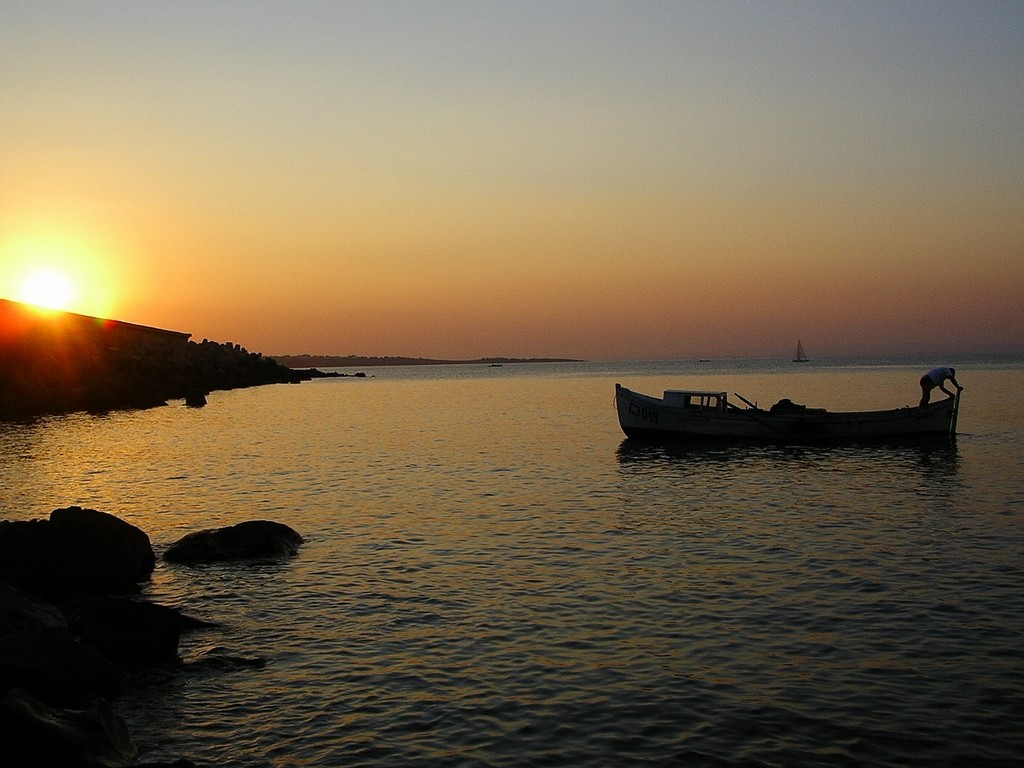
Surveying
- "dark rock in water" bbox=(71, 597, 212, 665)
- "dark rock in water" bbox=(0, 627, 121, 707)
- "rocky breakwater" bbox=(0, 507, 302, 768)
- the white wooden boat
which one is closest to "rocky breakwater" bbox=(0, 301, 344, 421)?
the white wooden boat

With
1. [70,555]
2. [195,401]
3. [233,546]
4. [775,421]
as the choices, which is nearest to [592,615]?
[233,546]

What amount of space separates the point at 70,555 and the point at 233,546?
389 centimetres

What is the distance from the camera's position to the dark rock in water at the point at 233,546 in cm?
2055

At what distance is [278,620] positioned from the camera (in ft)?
52.1

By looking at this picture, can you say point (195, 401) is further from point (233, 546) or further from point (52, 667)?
point (52, 667)

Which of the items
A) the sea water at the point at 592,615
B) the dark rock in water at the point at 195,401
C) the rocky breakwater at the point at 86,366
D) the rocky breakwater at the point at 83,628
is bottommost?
the sea water at the point at 592,615

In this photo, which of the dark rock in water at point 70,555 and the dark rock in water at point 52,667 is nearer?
the dark rock in water at point 52,667

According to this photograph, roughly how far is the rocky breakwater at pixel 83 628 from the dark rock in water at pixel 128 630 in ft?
0.05

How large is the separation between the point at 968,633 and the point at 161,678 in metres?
12.8

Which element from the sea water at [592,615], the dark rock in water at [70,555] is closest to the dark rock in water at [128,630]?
the sea water at [592,615]

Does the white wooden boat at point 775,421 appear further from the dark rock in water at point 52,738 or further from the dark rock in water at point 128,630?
the dark rock in water at point 52,738

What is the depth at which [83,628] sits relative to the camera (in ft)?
44.7

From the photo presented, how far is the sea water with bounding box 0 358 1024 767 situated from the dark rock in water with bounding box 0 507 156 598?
113 cm

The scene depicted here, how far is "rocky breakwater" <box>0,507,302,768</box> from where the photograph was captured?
895 centimetres
